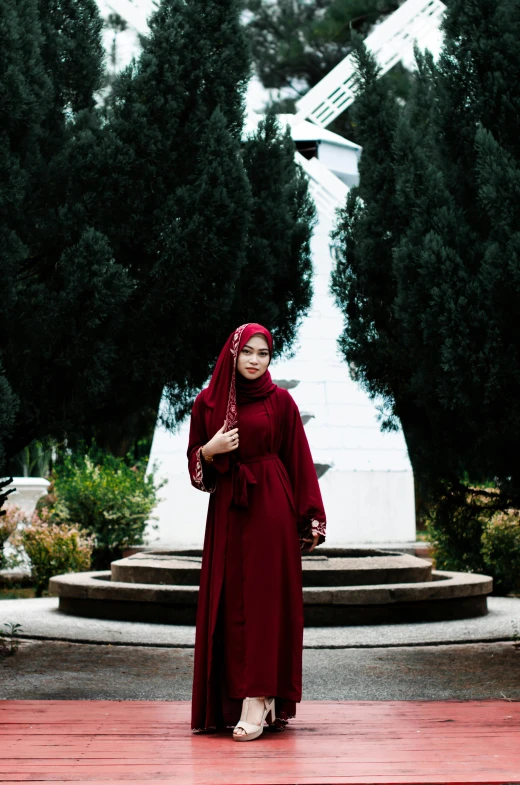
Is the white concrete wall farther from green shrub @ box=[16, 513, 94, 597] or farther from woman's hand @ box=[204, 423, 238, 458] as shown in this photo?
woman's hand @ box=[204, 423, 238, 458]

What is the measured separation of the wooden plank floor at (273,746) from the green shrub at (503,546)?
5.85 m

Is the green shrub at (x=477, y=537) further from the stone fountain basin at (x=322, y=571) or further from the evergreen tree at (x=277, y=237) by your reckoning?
the evergreen tree at (x=277, y=237)

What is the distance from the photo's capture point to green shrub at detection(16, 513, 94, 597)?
1145 cm

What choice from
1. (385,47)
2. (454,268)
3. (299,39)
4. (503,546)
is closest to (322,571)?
(503,546)

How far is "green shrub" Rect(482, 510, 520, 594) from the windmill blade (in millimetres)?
9504

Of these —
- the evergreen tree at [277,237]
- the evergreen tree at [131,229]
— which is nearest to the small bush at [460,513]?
the evergreen tree at [277,237]

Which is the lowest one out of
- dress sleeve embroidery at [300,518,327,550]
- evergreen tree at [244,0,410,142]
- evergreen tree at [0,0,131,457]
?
dress sleeve embroidery at [300,518,327,550]

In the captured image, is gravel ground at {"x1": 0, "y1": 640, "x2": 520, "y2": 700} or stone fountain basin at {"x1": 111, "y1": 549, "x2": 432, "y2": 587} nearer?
gravel ground at {"x1": 0, "y1": 640, "x2": 520, "y2": 700}

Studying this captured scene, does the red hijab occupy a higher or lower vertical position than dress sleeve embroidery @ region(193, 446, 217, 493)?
higher

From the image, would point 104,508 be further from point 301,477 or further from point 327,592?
point 301,477

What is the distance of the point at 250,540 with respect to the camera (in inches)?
165

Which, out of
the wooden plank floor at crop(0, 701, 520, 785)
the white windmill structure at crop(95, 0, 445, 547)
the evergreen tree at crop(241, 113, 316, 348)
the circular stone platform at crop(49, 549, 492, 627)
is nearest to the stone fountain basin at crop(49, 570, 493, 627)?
the circular stone platform at crop(49, 549, 492, 627)

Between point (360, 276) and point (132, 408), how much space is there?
1.70 meters

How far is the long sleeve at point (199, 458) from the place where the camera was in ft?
14.1
